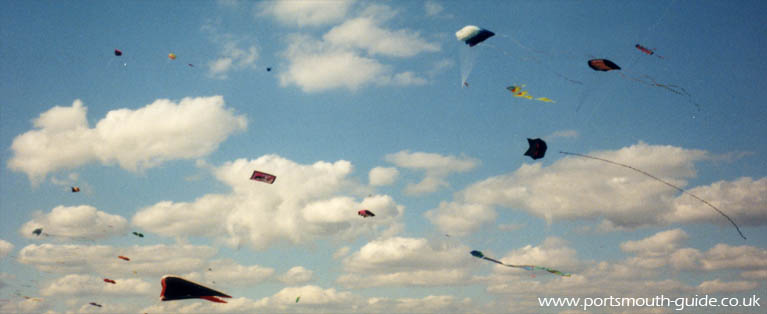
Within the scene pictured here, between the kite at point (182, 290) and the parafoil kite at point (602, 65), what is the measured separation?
48078 mm

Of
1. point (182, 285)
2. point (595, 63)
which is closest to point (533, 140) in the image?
point (595, 63)

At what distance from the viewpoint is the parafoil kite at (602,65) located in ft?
186

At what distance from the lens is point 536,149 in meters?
64.4

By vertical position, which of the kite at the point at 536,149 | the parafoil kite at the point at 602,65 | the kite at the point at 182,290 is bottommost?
the kite at the point at 182,290

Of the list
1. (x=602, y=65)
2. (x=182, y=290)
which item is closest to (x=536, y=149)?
(x=602, y=65)

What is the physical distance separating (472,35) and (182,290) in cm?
4283

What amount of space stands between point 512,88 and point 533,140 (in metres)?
8.02

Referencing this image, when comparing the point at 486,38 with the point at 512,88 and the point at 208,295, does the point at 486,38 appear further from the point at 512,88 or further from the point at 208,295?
the point at 208,295

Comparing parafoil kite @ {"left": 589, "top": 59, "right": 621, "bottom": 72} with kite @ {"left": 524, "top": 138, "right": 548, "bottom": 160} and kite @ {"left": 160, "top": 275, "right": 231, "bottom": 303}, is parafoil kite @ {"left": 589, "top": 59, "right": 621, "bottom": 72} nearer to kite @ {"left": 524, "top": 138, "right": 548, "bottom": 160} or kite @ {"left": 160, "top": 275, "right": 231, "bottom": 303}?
kite @ {"left": 524, "top": 138, "right": 548, "bottom": 160}

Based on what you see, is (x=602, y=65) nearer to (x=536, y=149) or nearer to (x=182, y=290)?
(x=536, y=149)

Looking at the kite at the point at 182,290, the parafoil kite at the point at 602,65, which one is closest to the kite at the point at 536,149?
the parafoil kite at the point at 602,65

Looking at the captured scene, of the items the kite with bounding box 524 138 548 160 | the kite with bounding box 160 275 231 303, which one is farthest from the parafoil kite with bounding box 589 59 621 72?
the kite with bounding box 160 275 231 303

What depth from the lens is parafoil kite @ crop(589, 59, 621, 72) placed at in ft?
186

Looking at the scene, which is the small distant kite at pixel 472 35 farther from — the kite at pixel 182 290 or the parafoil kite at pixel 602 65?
the kite at pixel 182 290
